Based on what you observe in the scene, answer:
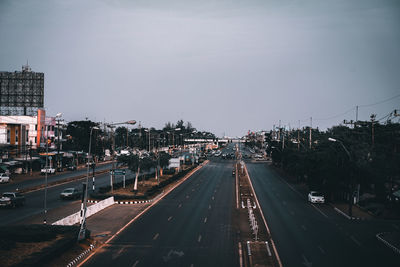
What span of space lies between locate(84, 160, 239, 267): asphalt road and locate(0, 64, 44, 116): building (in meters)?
62.7

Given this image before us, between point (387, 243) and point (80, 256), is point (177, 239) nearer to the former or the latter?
point (80, 256)

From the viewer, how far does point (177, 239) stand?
27125 millimetres

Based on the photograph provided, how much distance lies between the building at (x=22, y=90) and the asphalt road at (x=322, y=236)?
69.9 metres

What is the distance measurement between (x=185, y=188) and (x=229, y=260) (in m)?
38.4

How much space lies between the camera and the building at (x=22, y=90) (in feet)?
307

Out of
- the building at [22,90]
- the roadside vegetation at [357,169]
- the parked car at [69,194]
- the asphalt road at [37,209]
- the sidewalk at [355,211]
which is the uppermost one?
the building at [22,90]

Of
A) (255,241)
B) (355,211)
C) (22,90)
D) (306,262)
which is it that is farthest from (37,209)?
(22,90)

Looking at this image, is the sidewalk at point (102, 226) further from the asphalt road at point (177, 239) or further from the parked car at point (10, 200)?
the parked car at point (10, 200)

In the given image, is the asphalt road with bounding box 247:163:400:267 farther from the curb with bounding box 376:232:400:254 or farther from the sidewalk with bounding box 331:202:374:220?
the sidewalk with bounding box 331:202:374:220

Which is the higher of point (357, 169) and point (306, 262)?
point (357, 169)

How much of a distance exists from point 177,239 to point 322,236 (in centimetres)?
1128

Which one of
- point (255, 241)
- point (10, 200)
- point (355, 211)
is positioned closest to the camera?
point (255, 241)

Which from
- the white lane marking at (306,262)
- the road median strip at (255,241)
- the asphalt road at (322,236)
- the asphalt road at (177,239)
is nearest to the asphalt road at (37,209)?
the asphalt road at (177,239)

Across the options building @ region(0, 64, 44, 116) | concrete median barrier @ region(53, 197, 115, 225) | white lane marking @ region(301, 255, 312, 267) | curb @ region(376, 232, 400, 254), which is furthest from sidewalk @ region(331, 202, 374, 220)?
building @ region(0, 64, 44, 116)
